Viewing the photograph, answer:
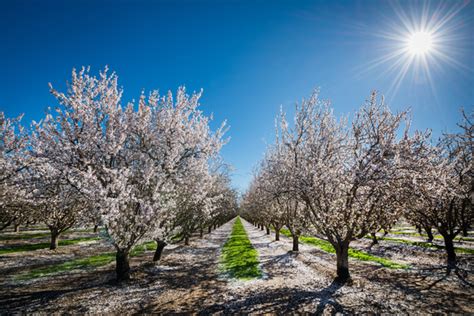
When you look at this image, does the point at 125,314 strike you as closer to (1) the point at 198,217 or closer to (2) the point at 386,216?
(2) the point at 386,216

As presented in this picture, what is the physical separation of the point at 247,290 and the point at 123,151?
10058mm

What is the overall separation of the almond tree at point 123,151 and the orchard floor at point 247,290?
101 inches

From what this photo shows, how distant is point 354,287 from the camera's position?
1122cm

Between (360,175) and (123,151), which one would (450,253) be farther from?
(123,151)

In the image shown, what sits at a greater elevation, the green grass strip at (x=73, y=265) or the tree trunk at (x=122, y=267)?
the tree trunk at (x=122, y=267)

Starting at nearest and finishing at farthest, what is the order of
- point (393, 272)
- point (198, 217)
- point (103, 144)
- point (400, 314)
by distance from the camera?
point (400, 314) < point (103, 144) < point (393, 272) < point (198, 217)

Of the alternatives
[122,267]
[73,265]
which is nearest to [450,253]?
[122,267]

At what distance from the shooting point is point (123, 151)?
1257 cm

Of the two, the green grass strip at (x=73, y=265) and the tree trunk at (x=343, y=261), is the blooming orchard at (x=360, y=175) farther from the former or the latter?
the green grass strip at (x=73, y=265)

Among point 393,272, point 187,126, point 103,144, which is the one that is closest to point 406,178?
point 393,272

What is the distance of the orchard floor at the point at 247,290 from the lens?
29.9 ft

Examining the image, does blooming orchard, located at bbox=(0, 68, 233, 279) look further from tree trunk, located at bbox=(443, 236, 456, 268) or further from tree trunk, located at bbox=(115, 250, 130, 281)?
tree trunk, located at bbox=(443, 236, 456, 268)

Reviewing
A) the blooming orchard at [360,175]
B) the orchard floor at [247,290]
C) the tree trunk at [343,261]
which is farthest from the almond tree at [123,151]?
the tree trunk at [343,261]

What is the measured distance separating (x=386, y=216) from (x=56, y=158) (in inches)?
697
